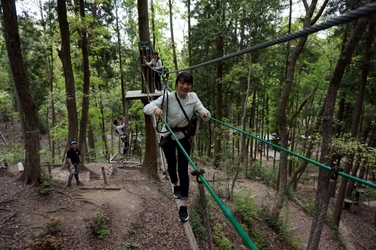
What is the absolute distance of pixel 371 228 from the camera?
412 inches

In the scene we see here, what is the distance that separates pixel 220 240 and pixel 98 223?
3118mm

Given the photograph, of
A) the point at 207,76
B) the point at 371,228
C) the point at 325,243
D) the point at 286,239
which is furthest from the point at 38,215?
the point at 371,228

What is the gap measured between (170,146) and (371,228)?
42.8 ft

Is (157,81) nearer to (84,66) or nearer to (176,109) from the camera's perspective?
(84,66)

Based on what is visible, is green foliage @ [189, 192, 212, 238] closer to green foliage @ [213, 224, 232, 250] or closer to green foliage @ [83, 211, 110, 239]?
green foliage @ [213, 224, 232, 250]

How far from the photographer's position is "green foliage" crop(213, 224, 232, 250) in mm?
5389

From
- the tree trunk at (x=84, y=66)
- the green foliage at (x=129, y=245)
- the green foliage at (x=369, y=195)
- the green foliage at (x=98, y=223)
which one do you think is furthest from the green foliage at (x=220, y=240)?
the green foliage at (x=369, y=195)

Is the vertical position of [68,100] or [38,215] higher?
[68,100]

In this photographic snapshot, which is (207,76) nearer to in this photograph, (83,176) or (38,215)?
(83,176)

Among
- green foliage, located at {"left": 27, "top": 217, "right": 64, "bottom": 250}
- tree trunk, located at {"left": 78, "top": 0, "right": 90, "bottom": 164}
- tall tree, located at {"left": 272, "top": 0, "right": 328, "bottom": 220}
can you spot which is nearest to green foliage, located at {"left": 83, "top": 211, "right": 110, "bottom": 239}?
green foliage, located at {"left": 27, "top": 217, "right": 64, "bottom": 250}

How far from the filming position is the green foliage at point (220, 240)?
539 centimetres

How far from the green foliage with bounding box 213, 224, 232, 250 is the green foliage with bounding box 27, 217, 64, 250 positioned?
364 centimetres

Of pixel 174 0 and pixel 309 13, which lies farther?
pixel 174 0

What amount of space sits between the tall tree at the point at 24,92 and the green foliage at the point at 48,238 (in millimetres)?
1664
